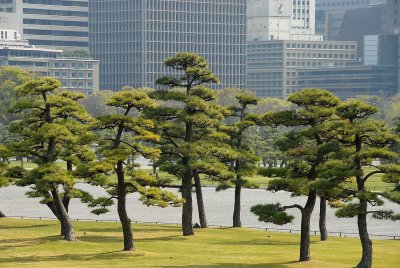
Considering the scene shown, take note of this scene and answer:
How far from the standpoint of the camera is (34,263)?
8256 centimetres

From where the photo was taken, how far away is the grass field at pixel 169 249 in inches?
3300

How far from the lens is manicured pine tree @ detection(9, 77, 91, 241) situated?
91.9 metres

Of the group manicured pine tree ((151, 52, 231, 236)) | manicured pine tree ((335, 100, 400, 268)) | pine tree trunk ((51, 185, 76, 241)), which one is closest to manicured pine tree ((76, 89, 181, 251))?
pine tree trunk ((51, 185, 76, 241))

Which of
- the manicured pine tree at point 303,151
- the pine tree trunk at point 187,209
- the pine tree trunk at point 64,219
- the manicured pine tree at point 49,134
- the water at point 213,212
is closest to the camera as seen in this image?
the manicured pine tree at point 303,151

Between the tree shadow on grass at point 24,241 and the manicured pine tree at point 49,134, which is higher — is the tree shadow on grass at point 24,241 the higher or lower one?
the lower one

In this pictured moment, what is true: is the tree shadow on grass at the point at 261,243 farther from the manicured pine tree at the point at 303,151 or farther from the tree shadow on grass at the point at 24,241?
the manicured pine tree at the point at 303,151

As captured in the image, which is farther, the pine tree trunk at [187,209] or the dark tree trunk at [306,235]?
the pine tree trunk at [187,209]

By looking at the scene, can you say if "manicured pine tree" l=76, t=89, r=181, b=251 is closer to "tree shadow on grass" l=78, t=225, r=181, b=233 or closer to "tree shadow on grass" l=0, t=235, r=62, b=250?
"tree shadow on grass" l=0, t=235, r=62, b=250

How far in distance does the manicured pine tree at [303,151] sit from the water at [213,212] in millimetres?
32952

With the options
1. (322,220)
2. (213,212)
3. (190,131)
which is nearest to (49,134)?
(190,131)

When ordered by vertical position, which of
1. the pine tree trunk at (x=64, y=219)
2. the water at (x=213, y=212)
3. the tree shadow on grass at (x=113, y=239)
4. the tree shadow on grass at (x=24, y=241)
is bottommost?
the water at (x=213, y=212)

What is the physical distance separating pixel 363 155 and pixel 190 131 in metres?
25.3

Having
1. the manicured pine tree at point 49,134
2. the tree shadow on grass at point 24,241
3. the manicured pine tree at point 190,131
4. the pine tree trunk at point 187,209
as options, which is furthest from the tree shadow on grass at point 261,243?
the tree shadow on grass at point 24,241

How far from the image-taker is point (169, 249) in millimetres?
92062
